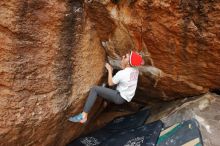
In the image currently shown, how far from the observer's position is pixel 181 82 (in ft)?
17.4

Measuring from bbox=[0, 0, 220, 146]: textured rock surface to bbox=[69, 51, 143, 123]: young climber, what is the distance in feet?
0.61

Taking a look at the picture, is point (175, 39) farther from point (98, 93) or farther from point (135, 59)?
point (98, 93)

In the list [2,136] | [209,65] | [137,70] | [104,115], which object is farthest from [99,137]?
[209,65]

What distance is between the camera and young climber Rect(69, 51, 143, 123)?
493 cm

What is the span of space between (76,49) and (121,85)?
35.1 inches

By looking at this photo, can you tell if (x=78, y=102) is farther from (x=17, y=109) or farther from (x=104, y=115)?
(x=104, y=115)

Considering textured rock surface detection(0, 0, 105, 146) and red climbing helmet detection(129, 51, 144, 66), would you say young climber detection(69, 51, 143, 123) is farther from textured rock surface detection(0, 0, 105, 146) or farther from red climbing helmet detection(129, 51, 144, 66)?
textured rock surface detection(0, 0, 105, 146)

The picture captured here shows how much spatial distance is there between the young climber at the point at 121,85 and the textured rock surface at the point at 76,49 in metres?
0.19

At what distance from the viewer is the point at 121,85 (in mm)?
5156

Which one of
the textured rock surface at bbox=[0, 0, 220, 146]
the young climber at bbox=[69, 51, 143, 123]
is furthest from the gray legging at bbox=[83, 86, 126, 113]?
the textured rock surface at bbox=[0, 0, 220, 146]

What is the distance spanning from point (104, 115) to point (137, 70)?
5.45 ft

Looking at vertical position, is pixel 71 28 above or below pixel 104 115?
above

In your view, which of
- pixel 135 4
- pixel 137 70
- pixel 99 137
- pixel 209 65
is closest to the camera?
pixel 135 4

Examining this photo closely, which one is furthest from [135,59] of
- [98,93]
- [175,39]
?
[98,93]
